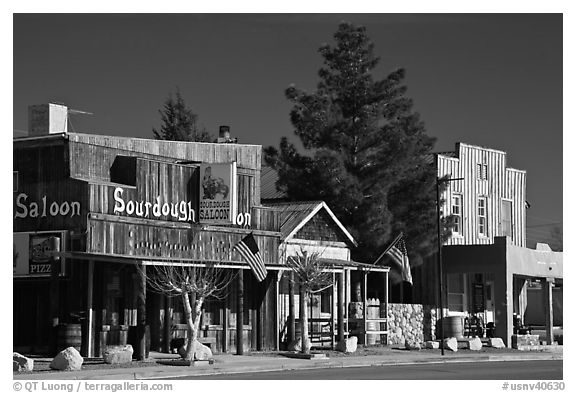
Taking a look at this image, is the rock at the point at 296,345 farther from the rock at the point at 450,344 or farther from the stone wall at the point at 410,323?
the rock at the point at 450,344

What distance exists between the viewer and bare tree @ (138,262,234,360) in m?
31.3

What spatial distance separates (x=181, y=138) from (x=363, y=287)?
772 inches

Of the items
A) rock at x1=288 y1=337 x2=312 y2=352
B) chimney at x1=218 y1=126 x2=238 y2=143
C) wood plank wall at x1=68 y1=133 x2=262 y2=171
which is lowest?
rock at x1=288 y1=337 x2=312 y2=352

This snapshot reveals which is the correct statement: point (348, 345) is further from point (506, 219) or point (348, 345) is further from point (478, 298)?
point (506, 219)

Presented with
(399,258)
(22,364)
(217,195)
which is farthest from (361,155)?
(22,364)

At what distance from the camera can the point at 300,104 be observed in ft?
154

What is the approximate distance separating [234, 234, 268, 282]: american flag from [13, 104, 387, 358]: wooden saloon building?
0.71 m

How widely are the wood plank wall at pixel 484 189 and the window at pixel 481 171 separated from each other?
0.14m

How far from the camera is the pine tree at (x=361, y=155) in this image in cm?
4553

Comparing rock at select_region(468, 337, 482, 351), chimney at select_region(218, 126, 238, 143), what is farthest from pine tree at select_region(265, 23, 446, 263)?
rock at select_region(468, 337, 482, 351)

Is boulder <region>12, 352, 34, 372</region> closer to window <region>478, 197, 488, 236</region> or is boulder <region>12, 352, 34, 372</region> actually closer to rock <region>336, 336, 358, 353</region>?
rock <region>336, 336, 358, 353</region>

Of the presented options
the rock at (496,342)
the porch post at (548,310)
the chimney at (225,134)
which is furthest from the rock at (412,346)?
the chimney at (225,134)
